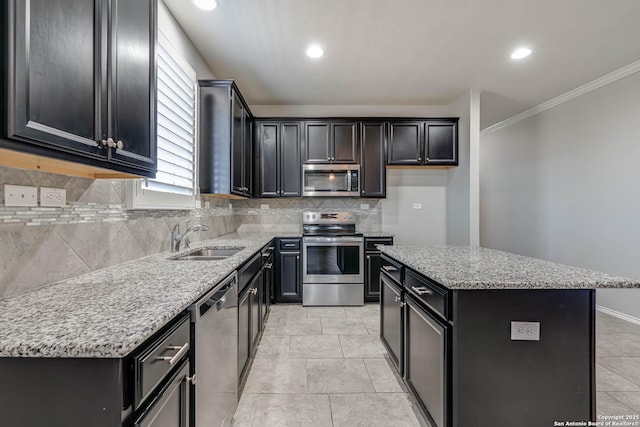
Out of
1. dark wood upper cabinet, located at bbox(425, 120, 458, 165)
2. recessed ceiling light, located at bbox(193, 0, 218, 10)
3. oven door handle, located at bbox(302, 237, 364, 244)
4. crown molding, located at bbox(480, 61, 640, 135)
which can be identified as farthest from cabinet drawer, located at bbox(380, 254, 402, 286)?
crown molding, located at bbox(480, 61, 640, 135)

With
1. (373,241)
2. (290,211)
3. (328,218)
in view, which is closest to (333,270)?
(373,241)

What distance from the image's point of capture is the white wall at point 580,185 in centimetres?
321

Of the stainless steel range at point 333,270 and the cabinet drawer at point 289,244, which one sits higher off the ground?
the cabinet drawer at point 289,244

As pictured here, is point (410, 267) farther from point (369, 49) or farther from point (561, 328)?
point (369, 49)

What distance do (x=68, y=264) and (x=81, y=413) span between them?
885 mm

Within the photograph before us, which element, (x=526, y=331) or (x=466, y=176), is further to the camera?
(x=466, y=176)

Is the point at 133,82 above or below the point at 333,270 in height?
above

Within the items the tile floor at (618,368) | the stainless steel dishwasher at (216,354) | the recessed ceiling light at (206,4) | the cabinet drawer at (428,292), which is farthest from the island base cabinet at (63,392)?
the tile floor at (618,368)

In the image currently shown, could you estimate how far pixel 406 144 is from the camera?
4.05 metres

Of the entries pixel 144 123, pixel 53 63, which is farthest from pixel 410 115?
pixel 53 63

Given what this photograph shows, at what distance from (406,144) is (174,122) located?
3011 millimetres

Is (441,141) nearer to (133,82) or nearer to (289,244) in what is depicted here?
(289,244)

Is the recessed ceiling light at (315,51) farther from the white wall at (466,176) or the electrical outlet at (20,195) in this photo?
the electrical outlet at (20,195)

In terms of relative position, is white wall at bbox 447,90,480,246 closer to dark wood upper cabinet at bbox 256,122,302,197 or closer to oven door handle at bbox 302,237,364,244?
oven door handle at bbox 302,237,364,244
